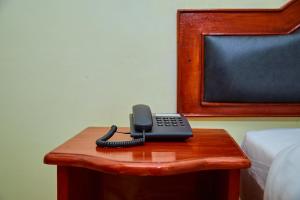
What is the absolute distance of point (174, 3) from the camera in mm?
1039

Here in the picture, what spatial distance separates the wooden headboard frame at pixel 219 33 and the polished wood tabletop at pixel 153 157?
0.34m

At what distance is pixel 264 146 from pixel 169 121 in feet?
0.82

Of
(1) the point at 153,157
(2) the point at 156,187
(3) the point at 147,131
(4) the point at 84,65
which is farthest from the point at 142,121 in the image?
(4) the point at 84,65

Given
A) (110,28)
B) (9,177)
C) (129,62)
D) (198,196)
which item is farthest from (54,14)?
(198,196)

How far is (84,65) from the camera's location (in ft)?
3.49

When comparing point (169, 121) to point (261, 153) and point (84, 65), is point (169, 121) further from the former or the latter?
point (84, 65)

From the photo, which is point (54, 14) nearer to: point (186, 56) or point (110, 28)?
point (110, 28)

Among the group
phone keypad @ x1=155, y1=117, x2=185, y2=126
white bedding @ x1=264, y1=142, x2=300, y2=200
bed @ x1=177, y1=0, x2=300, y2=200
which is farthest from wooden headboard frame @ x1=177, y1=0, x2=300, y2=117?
white bedding @ x1=264, y1=142, x2=300, y2=200

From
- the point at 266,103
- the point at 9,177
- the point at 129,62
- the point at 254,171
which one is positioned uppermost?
the point at 129,62

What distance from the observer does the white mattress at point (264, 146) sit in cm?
74

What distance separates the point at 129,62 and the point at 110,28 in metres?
0.13

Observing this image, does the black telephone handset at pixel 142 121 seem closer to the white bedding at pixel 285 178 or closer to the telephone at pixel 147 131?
the telephone at pixel 147 131

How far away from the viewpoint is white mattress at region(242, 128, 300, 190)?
737 mm

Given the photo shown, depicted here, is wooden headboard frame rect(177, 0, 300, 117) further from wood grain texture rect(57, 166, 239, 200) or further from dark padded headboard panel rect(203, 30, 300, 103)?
wood grain texture rect(57, 166, 239, 200)
